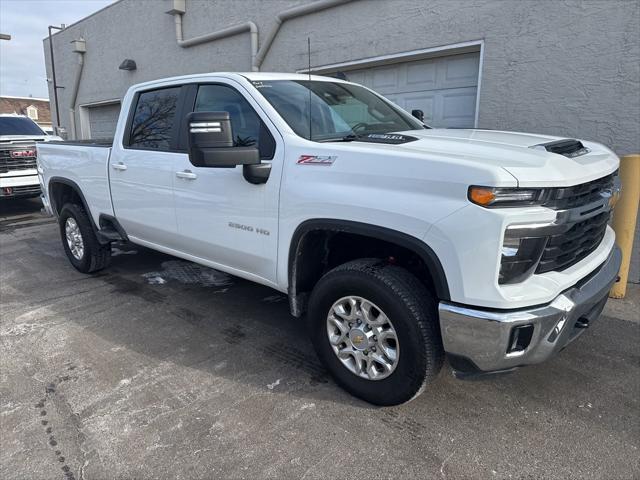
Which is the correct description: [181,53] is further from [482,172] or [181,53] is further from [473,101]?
[482,172]

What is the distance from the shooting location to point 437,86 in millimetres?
6559

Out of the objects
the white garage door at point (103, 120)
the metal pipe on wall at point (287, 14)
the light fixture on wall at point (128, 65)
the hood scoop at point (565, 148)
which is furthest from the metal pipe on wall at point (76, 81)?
the hood scoop at point (565, 148)

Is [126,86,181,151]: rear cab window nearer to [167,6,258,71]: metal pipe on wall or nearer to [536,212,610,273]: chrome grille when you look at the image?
[536,212,610,273]: chrome grille

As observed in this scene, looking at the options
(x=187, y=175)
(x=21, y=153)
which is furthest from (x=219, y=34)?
(x=187, y=175)

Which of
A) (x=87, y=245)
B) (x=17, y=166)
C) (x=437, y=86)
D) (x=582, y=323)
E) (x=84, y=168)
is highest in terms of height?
(x=437, y=86)

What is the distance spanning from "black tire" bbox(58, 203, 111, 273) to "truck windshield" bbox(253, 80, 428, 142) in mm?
2889

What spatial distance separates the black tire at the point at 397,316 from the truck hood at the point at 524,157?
2.28 feet

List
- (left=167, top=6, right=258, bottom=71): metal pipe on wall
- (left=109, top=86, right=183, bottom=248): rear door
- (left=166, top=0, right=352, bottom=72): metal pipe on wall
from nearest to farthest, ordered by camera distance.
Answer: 1. (left=109, top=86, right=183, bottom=248): rear door
2. (left=166, top=0, right=352, bottom=72): metal pipe on wall
3. (left=167, top=6, right=258, bottom=71): metal pipe on wall

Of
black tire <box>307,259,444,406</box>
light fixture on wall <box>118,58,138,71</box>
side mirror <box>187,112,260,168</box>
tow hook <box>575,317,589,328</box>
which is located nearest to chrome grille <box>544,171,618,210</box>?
tow hook <box>575,317,589,328</box>

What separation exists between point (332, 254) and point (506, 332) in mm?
1262

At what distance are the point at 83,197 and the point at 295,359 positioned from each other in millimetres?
3124

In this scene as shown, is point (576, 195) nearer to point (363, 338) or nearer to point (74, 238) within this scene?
point (363, 338)

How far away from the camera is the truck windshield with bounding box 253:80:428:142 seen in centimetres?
307

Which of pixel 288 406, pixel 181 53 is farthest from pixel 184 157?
pixel 181 53
